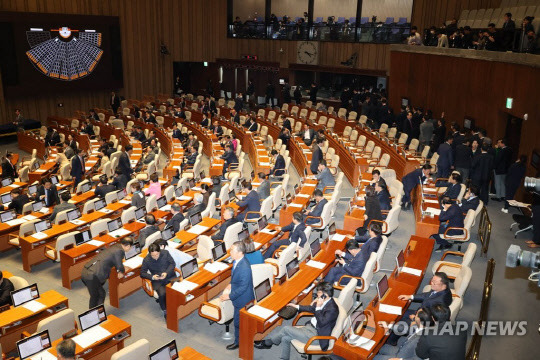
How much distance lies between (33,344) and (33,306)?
1377 millimetres

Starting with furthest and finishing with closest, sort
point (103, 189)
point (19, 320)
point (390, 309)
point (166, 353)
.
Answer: point (103, 189)
point (19, 320)
point (390, 309)
point (166, 353)

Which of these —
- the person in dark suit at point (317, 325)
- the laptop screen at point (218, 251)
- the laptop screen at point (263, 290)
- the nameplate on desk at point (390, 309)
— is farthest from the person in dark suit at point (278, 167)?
the nameplate on desk at point (390, 309)

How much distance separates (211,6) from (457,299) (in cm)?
2703

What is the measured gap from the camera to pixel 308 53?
1020 inches

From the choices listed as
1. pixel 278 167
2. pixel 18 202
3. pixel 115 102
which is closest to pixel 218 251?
pixel 18 202

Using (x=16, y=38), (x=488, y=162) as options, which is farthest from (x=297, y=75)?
(x=488, y=162)

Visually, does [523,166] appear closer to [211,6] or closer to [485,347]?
[485,347]

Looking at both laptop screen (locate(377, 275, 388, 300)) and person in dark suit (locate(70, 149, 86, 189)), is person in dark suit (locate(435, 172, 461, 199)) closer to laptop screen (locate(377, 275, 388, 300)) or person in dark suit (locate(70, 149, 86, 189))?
laptop screen (locate(377, 275, 388, 300))

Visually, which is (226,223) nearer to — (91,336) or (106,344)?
(106,344)

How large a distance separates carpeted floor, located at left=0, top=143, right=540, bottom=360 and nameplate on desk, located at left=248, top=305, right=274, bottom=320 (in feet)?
2.42

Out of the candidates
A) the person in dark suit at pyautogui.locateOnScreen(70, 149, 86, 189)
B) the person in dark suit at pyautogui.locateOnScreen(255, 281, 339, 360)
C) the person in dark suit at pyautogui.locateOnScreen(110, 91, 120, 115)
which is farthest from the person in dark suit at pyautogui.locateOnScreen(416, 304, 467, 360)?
the person in dark suit at pyautogui.locateOnScreen(110, 91, 120, 115)

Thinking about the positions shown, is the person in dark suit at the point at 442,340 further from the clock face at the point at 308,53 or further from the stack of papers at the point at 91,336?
the clock face at the point at 308,53

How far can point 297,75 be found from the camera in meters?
27.6

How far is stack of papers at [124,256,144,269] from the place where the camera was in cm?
836
